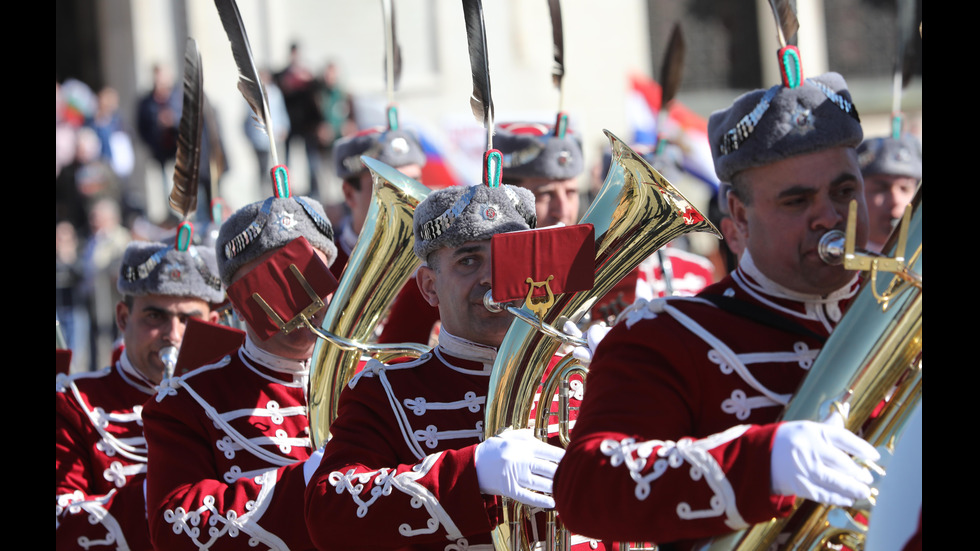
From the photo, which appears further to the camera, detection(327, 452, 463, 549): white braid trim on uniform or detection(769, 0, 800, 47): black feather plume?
detection(327, 452, 463, 549): white braid trim on uniform

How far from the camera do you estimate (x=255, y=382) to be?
434cm

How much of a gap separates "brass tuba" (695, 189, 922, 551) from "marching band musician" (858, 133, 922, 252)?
390 centimetres

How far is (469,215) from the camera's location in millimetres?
3574

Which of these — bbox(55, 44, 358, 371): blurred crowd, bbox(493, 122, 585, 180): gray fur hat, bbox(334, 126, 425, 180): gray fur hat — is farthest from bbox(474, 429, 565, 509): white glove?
bbox(55, 44, 358, 371): blurred crowd

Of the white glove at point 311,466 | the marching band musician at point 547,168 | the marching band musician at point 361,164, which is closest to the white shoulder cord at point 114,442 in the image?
the marching band musician at point 361,164

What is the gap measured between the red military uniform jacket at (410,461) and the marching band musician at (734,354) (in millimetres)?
550

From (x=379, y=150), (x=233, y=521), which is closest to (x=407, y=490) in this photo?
(x=233, y=521)

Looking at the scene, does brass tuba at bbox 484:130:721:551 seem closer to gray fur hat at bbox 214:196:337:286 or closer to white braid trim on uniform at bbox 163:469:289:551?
white braid trim on uniform at bbox 163:469:289:551

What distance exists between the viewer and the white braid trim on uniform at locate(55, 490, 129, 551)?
4738 millimetres

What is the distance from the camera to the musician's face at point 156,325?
17.5 feet

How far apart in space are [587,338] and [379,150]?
11.0ft

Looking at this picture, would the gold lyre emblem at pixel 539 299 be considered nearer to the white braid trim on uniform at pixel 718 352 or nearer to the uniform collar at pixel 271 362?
the white braid trim on uniform at pixel 718 352
